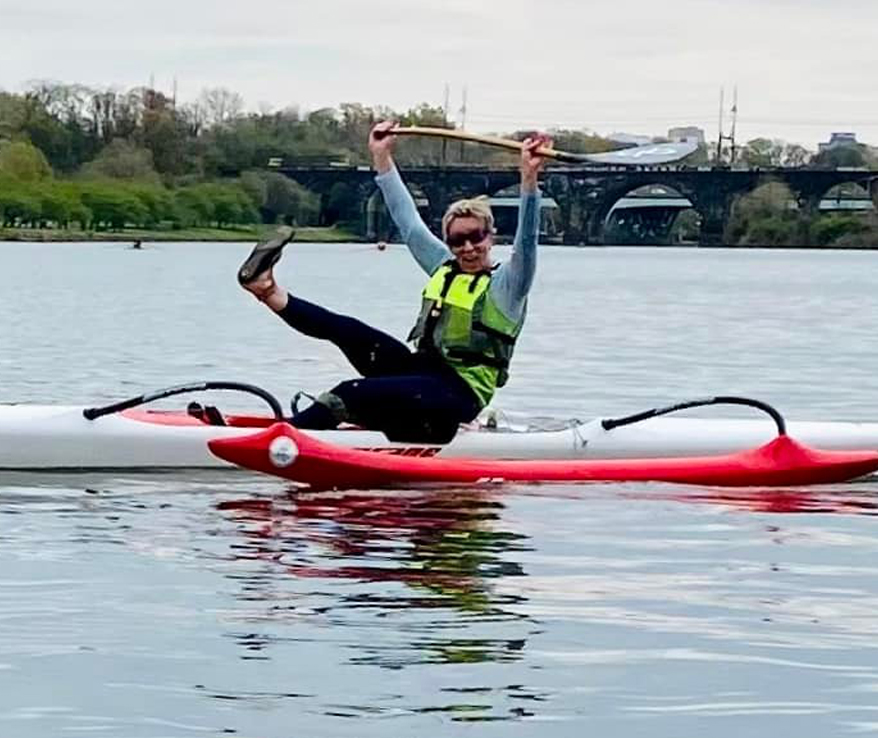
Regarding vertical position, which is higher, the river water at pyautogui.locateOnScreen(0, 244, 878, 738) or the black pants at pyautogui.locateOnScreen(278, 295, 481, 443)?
the black pants at pyautogui.locateOnScreen(278, 295, 481, 443)

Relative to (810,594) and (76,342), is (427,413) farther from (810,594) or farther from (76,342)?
(76,342)

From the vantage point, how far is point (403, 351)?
1365 cm

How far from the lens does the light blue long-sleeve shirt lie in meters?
13.1

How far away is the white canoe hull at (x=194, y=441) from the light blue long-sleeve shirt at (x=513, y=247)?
88 centimetres

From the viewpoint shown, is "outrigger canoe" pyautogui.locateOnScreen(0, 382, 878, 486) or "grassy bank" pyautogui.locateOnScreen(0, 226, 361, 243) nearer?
"outrigger canoe" pyautogui.locateOnScreen(0, 382, 878, 486)

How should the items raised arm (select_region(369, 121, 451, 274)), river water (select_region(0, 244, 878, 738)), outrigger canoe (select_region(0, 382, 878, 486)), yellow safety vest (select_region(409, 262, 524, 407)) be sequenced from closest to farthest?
river water (select_region(0, 244, 878, 738))
yellow safety vest (select_region(409, 262, 524, 407))
outrigger canoe (select_region(0, 382, 878, 486))
raised arm (select_region(369, 121, 451, 274))

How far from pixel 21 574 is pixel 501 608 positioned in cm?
225

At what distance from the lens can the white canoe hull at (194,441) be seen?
13820 mm

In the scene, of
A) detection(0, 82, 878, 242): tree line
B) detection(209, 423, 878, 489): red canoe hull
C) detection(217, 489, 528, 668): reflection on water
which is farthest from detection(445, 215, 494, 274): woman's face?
detection(0, 82, 878, 242): tree line

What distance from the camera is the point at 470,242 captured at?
13391 millimetres

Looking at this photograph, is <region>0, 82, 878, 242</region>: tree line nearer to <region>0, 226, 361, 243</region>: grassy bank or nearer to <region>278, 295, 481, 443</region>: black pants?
<region>0, 226, 361, 243</region>: grassy bank

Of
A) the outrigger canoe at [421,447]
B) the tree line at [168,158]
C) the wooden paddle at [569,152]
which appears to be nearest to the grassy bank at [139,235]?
the tree line at [168,158]

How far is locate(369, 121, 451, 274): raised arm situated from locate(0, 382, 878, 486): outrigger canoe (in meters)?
1.02

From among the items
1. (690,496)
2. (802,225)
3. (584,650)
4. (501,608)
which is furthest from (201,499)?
(802,225)
